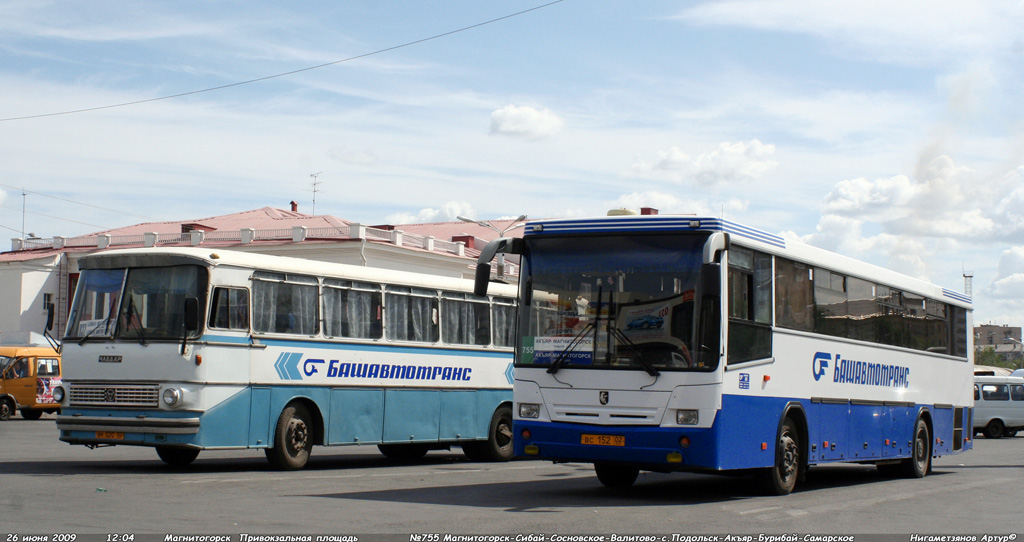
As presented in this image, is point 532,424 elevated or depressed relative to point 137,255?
depressed

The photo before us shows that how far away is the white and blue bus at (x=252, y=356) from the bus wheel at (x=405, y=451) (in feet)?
4.36

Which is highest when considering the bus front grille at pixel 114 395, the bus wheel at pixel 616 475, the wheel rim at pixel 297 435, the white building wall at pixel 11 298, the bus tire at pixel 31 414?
the white building wall at pixel 11 298

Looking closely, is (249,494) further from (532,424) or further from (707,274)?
(707,274)

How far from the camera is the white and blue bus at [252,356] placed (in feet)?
50.2

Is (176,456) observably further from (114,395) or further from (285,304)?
(285,304)

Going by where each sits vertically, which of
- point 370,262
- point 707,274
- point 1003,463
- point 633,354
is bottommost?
point 1003,463

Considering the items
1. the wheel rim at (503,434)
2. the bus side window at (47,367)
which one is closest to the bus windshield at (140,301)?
the wheel rim at (503,434)

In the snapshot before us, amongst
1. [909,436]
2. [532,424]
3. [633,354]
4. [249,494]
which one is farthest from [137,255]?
[909,436]

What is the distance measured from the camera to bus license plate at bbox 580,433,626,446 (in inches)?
490

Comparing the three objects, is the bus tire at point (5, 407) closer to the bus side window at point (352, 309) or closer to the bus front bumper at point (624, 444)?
the bus side window at point (352, 309)

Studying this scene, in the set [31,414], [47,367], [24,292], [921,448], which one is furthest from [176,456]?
[24,292]

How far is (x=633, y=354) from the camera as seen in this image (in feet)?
40.8

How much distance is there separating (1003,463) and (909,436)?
587 centimetres

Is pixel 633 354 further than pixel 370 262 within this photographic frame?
No
